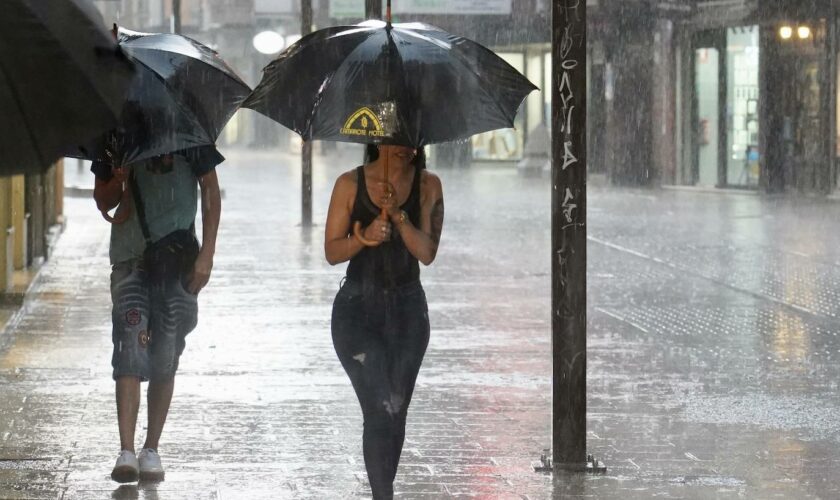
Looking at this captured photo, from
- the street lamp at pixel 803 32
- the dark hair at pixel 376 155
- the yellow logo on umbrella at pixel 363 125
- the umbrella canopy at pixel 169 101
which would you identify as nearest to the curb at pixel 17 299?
the umbrella canopy at pixel 169 101

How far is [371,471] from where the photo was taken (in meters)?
5.52

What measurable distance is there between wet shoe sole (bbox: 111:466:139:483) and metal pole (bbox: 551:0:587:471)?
5.95 ft

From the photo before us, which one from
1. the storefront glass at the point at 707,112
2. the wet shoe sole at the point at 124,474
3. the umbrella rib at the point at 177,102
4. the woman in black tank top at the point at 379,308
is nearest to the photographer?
the woman in black tank top at the point at 379,308

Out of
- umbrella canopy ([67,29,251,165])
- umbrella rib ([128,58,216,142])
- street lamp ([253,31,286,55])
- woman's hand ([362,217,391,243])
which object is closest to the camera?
woman's hand ([362,217,391,243])

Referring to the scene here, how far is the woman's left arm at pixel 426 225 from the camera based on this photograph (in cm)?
542

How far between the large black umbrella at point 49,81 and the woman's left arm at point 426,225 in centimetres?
151

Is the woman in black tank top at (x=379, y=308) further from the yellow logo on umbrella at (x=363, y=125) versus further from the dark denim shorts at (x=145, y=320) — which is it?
the dark denim shorts at (x=145, y=320)

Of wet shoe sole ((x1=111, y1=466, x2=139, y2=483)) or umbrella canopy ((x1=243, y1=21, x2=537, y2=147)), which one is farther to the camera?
wet shoe sole ((x1=111, y1=466, x2=139, y2=483))

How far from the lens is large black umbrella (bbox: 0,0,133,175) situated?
3754mm

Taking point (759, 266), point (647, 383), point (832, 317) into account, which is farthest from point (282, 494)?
point (759, 266)

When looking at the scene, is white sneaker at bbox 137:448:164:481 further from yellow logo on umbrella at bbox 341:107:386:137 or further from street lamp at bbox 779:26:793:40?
street lamp at bbox 779:26:793:40

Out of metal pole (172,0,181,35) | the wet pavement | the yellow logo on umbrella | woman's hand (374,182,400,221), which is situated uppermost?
metal pole (172,0,181,35)

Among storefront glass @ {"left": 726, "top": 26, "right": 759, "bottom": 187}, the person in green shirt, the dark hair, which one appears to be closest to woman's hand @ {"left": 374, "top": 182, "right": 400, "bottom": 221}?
the dark hair

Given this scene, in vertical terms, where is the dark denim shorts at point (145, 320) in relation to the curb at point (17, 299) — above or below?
Result: above
